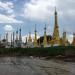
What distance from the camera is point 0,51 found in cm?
12612

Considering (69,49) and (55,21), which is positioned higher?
(55,21)

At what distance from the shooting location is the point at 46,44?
129 m

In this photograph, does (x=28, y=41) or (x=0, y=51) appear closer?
(x=0, y=51)

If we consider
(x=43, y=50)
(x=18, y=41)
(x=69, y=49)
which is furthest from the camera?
(x=18, y=41)

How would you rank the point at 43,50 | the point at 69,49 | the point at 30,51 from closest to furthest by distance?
the point at 69,49, the point at 43,50, the point at 30,51

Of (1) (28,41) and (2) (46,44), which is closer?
(2) (46,44)

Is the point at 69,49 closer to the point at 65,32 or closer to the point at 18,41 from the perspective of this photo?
the point at 65,32

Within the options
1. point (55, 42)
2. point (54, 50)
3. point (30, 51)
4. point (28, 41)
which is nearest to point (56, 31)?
point (55, 42)

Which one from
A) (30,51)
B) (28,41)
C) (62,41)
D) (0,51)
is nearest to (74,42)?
(62,41)

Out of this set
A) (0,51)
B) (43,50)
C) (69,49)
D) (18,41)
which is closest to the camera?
(69,49)

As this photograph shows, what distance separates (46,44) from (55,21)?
9.96 metres

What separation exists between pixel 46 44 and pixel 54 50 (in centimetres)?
2833

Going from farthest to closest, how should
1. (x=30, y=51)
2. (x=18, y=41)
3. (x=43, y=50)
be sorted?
(x=18, y=41) < (x=30, y=51) < (x=43, y=50)

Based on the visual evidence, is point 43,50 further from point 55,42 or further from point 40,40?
point 40,40
